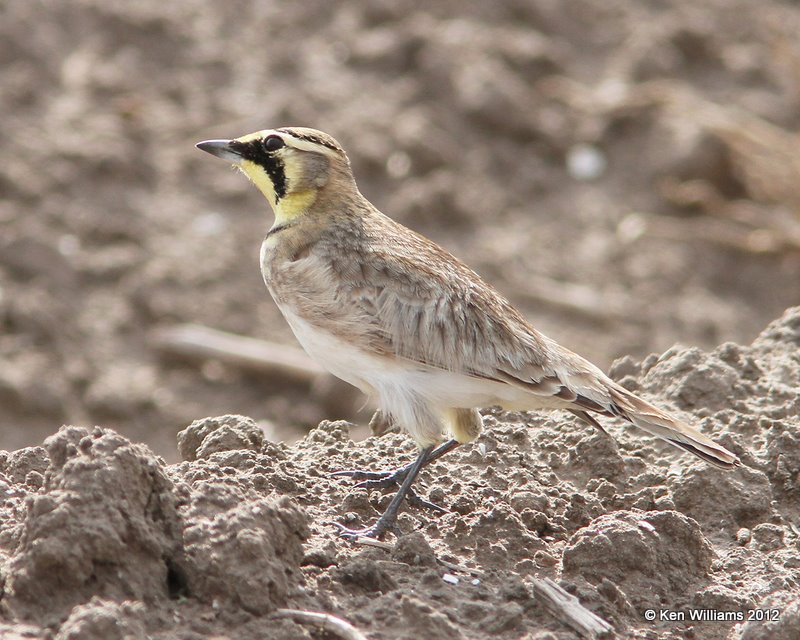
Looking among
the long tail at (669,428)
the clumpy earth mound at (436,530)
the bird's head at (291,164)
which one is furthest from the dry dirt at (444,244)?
the bird's head at (291,164)

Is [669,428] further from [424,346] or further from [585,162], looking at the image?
[585,162]

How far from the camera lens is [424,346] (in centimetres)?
490

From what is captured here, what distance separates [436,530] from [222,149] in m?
1.99

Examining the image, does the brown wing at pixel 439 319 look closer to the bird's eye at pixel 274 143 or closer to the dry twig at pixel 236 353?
the bird's eye at pixel 274 143

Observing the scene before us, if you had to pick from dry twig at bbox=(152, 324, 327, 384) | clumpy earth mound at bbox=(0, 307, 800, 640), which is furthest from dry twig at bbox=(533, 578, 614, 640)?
dry twig at bbox=(152, 324, 327, 384)

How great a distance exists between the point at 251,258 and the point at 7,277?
173 cm

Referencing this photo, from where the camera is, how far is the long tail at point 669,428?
4762mm

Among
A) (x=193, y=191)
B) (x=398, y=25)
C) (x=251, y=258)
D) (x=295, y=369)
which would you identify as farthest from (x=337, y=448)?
(x=398, y=25)

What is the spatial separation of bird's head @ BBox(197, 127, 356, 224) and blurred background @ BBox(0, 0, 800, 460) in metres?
3.05

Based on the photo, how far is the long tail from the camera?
4.76 m

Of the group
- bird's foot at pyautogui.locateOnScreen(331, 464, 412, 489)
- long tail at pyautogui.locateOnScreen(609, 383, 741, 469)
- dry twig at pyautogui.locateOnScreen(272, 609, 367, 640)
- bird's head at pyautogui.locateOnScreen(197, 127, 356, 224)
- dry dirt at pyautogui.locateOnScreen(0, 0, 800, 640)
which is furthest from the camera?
bird's head at pyautogui.locateOnScreen(197, 127, 356, 224)

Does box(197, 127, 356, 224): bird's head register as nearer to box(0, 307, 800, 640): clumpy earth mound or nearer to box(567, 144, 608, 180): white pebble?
box(0, 307, 800, 640): clumpy earth mound

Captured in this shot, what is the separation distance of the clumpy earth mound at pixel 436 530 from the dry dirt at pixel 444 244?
0.04 feet

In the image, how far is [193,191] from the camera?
386 inches
